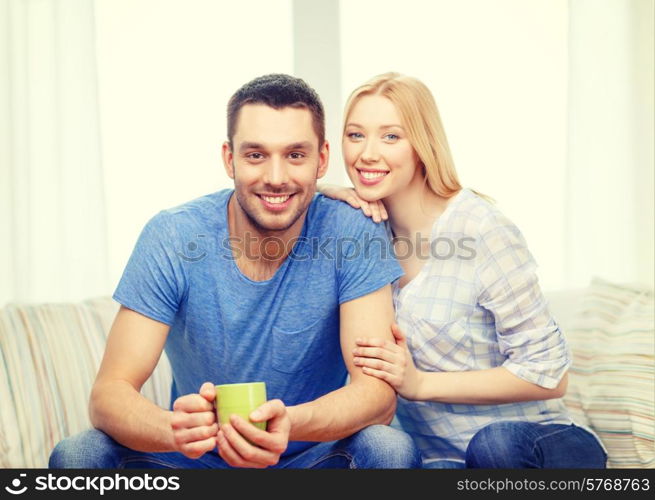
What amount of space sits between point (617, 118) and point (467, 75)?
1.74 feet

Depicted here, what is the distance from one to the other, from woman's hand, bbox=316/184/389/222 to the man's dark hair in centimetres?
12

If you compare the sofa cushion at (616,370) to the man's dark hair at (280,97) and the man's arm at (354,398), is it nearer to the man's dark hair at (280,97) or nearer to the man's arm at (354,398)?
the man's arm at (354,398)

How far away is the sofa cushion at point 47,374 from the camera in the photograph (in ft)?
5.55

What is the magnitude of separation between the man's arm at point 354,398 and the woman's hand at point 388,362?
0.7 inches

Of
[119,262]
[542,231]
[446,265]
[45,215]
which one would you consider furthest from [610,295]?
[45,215]

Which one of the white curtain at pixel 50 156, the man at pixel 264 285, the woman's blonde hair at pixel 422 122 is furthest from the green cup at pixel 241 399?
the white curtain at pixel 50 156

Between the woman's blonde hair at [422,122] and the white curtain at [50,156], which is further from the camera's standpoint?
the white curtain at [50,156]

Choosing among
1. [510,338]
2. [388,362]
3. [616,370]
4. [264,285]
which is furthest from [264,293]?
[616,370]

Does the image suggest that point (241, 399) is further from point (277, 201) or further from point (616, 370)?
point (616, 370)

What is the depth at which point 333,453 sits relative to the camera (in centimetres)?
147

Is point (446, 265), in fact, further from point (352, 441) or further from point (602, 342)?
point (602, 342)

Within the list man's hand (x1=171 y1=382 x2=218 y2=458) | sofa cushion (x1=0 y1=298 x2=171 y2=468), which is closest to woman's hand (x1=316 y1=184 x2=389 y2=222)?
man's hand (x1=171 y1=382 x2=218 y2=458)

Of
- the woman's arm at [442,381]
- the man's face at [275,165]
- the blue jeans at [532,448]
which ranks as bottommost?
the blue jeans at [532,448]

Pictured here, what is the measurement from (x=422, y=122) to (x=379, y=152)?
4.9 inches
